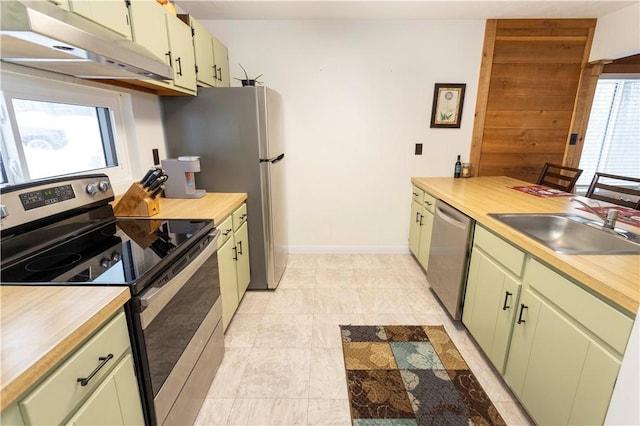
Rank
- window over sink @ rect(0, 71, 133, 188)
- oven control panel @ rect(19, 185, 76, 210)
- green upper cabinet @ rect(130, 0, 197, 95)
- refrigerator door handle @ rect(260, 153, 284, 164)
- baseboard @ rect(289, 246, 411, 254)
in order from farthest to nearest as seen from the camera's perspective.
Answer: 1. baseboard @ rect(289, 246, 411, 254)
2. refrigerator door handle @ rect(260, 153, 284, 164)
3. green upper cabinet @ rect(130, 0, 197, 95)
4. window over sink @ rect(0, 71, 133, 188)
5. oven control panel @ rect(19, 185, 76, 210)

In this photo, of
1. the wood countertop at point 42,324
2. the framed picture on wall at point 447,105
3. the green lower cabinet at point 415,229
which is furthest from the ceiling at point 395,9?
the wood countertop at point 42,324

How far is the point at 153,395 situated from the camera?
110 cm

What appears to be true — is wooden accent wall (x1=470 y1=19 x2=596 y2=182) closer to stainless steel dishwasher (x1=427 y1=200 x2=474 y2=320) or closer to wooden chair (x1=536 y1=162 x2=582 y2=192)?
wooden chair (x1=536 y1=162 x2=582 y2=192)

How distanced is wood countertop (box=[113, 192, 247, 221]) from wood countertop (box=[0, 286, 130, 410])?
0.85 meters

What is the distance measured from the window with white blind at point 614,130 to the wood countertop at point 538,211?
78.7 inches

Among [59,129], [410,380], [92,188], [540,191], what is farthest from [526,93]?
[59,129]

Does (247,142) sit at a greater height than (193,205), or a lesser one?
greater

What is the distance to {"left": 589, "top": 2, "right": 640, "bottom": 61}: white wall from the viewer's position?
2.50 metres

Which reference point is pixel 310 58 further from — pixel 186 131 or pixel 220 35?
pixel 186 131

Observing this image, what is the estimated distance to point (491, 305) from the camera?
173 centimetres

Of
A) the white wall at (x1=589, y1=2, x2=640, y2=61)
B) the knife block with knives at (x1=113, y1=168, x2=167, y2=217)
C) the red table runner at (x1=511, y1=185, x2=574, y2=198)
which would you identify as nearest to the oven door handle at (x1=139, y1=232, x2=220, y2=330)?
the knife block with knives at (x1=113, y1=168, x2=167, y2=217)

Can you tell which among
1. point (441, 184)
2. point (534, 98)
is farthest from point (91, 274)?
point (534, 98)

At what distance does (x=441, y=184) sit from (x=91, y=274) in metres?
2.65

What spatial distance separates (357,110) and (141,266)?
2573 mm
